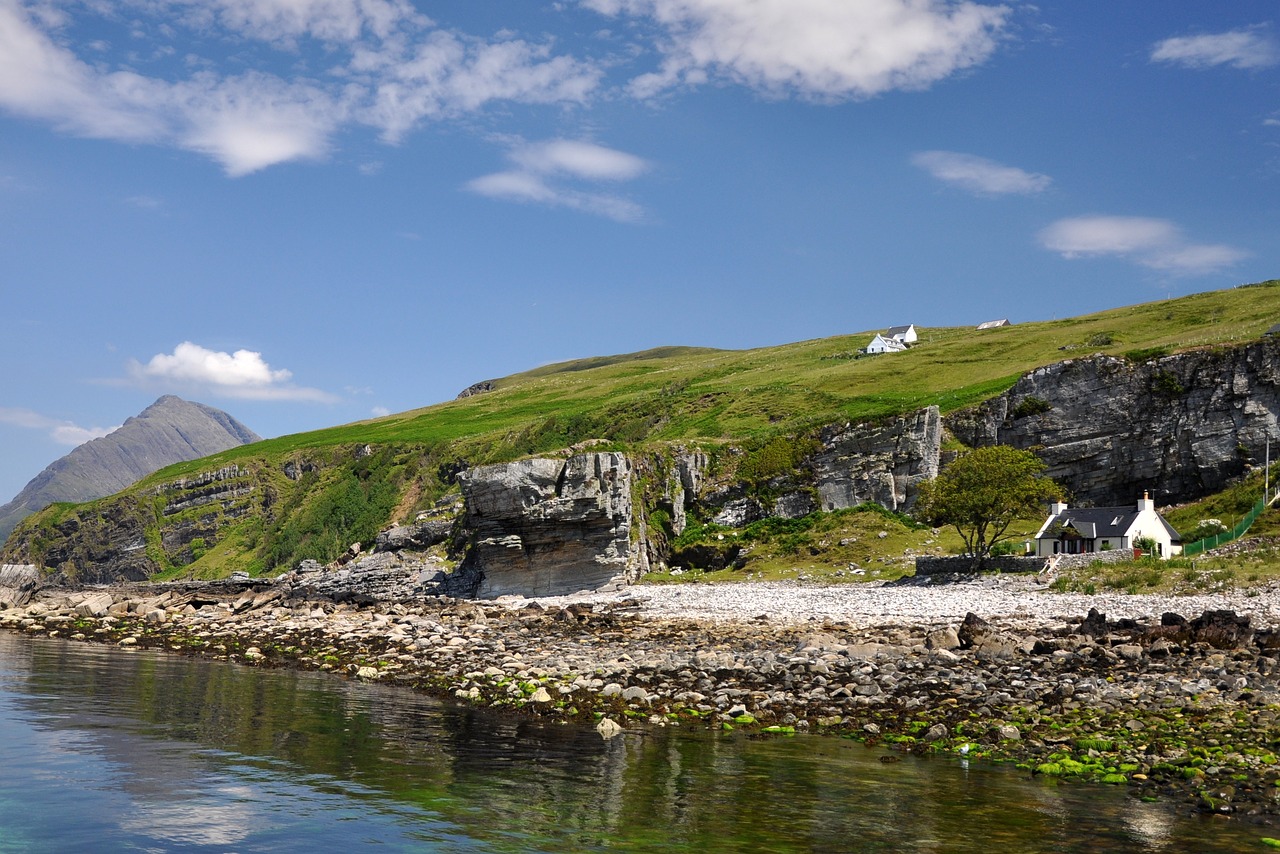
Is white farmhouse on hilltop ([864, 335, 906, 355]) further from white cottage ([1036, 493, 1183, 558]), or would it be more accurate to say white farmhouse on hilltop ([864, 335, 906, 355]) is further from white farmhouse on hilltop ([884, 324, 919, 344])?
white cottage ([1036, 493, 1183, 558])

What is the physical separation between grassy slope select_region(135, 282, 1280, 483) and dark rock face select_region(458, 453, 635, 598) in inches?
703

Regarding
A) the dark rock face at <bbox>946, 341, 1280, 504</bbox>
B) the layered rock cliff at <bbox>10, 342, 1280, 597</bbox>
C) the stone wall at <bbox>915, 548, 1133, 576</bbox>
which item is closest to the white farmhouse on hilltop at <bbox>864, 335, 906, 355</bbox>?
the layered rock cliff at <bbox>10, 342, 1280, 597</bbox>

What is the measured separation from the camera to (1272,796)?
1285cm

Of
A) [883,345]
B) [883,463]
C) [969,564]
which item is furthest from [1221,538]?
[883,345]

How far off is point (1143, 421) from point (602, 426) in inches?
2229

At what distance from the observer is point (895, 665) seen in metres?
21.7

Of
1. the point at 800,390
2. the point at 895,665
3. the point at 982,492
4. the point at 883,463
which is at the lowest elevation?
the point at 895,665

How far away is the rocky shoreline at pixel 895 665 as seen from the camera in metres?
15.6

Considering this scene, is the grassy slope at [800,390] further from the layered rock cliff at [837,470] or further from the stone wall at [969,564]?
the stone wall at [969,564]

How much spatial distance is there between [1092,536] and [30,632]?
49854mm

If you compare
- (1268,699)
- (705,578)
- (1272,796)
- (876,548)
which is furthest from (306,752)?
(876,548)

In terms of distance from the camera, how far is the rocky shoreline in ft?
51.1

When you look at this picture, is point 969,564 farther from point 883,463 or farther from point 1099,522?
point 883,463

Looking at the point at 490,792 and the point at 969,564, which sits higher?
the point at 969,564
